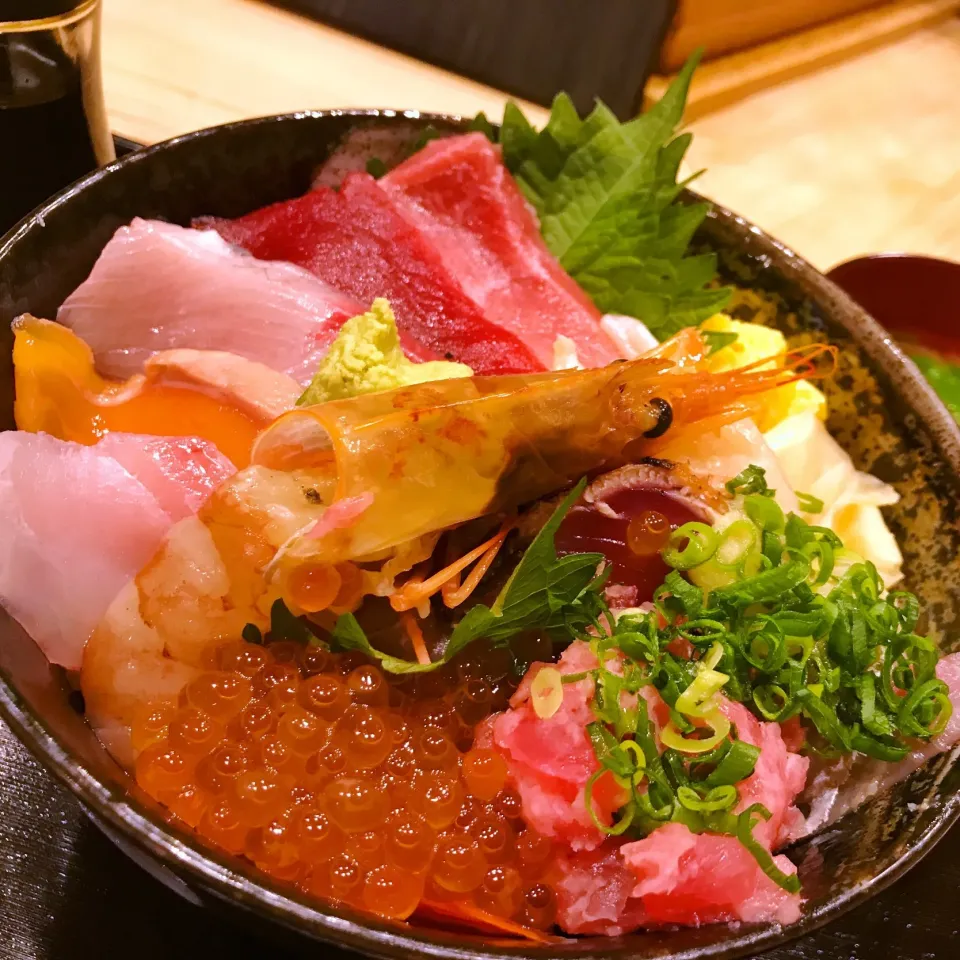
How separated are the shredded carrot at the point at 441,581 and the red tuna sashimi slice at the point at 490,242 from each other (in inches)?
21.9

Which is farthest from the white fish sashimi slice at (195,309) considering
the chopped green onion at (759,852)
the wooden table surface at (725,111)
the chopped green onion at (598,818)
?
the wooden table surface at (725,111)

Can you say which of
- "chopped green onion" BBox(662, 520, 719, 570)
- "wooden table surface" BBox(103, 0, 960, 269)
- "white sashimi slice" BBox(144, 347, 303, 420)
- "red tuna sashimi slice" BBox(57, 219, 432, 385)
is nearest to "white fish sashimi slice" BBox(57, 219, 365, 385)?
"red tuna sashimi slice" BBox(57, 219, 432, 385)

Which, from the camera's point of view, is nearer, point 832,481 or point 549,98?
point 832,481

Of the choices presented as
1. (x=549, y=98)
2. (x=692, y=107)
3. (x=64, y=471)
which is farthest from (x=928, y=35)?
(x=64, y=471)

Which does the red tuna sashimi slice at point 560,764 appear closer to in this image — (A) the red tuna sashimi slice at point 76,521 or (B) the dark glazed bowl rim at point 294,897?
(B) the dark glazed bowl rim at point 294,897

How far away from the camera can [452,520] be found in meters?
1.24

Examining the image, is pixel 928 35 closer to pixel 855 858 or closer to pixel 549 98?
pixel 549 98

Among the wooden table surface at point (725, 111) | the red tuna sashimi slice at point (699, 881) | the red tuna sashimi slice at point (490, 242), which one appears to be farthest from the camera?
the wooden table surface at point (725, 111)

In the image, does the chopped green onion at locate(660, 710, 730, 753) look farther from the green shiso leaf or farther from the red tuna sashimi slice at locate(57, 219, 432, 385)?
the green shiso leaf

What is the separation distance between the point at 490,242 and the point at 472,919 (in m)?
1.23

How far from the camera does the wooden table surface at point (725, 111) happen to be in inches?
105

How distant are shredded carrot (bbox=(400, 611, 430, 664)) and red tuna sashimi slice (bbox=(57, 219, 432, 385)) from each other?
51 centimetres

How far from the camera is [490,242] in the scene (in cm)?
180

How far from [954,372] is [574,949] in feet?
6.82
